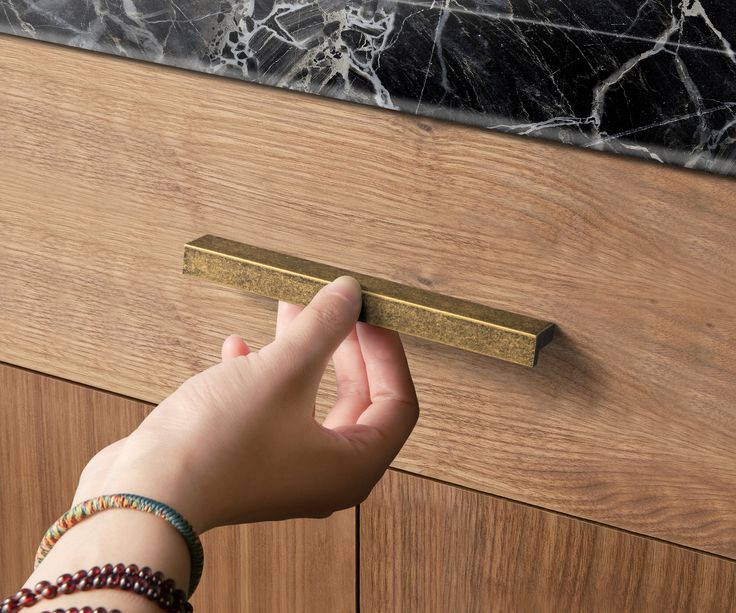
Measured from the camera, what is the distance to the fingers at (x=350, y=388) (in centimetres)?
46

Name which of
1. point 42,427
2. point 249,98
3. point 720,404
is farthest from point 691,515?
point 42,427

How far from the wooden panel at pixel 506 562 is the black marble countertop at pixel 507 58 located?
189 mm

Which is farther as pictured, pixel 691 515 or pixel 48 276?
pixel 48 276

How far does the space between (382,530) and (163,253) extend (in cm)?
18

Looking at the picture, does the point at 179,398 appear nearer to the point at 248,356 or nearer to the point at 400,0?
the point at 248,356

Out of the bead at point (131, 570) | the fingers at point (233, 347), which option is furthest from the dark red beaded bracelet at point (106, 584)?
the fingers at point (233, 347)

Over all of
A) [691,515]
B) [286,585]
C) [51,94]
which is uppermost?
[51,94]

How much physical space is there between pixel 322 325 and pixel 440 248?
67 mm

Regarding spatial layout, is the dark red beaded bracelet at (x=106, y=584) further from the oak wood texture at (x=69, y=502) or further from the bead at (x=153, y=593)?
the oak wood texture at (x=69, y=502)

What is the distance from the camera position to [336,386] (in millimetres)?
495

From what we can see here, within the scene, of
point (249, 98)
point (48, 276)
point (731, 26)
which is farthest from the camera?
point (48, 276)

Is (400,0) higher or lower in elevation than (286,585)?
higher

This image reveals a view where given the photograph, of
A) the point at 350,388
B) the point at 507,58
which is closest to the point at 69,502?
the point at 350,388

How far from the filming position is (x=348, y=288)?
1.34 feet
